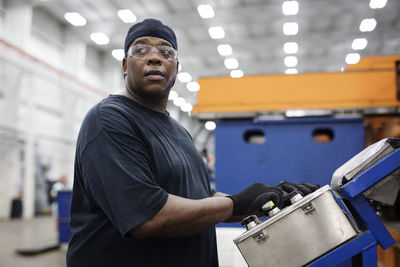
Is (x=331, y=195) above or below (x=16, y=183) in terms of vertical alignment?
below

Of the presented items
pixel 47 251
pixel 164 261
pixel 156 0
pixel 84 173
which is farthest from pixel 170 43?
pixel 156 0

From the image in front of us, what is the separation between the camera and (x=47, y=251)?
4.66 m

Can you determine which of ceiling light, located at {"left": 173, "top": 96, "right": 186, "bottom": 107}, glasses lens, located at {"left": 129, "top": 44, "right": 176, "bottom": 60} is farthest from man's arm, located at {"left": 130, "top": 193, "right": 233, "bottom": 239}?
ceiling light, located at {"left": 173, "top": 96, "right": 186, "bottom": 107}

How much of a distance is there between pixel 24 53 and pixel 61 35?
2.37m

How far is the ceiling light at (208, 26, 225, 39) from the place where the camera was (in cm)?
1083

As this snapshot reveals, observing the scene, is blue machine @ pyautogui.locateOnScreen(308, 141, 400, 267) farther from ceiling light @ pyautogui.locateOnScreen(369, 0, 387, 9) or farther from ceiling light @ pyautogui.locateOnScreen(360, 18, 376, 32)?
ceiling light @ pyautogui.locateOnScreen(360, 18, 376, 32)

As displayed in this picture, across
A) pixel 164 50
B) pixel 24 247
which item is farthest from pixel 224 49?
pixel 164 50

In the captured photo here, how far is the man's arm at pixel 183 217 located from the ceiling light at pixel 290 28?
10.2 meters

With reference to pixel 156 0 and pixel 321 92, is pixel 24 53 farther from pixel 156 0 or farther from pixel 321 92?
pixel 321 92

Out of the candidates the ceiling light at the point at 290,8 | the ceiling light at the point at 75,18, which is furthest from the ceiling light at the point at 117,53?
the ceiling light at the point at 290,8

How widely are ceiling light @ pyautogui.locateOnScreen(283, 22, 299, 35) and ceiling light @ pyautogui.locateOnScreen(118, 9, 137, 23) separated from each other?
4297 mm

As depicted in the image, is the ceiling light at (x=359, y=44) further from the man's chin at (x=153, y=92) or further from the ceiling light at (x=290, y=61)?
the man's chin at (x=153, y=92)

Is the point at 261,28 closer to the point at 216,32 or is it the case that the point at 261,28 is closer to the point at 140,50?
the point at 216,32

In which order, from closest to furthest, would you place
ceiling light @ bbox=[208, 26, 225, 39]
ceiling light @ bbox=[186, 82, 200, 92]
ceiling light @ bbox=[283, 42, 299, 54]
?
ceiling light @ bbox=[208, 26, 225, 39], ceiling light @ bbox=[283, 42, 299, 54], ceiling light @ bbox=[186, 82, 200, 92]
